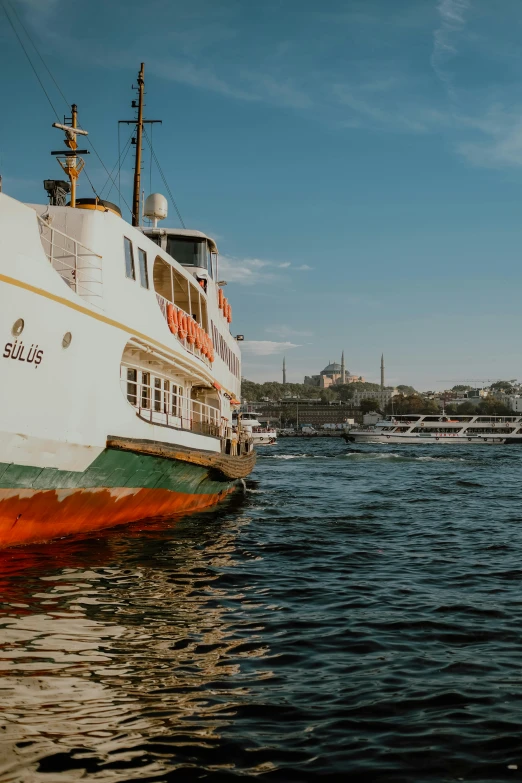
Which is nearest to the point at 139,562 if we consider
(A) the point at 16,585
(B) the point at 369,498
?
(A) the point at 16,585

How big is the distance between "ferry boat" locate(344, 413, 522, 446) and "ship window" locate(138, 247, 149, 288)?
81.7 metres

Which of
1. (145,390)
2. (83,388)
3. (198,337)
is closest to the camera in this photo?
(83,388)

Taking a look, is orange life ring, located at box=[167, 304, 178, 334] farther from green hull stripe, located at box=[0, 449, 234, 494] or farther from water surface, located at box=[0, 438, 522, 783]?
water surface, located at box=[0, 438, 522, 783]

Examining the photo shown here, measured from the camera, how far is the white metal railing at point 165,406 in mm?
12984

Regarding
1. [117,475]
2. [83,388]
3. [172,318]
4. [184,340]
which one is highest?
[172,318]

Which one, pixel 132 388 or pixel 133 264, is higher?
pixel 133 264

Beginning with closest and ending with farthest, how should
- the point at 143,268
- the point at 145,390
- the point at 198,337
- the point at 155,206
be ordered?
the point at 143,268
the point at 145,390
the point at 198,337
the point at 155,206

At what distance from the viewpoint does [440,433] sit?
309ft

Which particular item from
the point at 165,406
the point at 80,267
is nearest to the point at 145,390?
the point at 165,406

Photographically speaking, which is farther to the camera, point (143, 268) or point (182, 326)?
point (182, 326)

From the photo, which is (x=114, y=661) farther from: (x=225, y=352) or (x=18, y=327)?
(x=225, y=352)

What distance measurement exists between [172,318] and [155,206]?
7.14 m

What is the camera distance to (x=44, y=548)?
10.6 m

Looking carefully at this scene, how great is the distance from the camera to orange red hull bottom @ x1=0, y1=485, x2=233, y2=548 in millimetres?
9836
